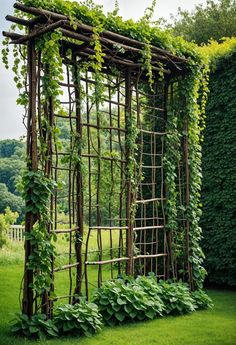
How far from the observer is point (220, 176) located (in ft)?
26.2

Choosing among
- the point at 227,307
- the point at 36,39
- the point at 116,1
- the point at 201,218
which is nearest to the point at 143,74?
the point at 116,1

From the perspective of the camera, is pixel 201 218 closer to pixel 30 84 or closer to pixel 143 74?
pixel 143 74

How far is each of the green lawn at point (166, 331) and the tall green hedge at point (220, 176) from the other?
1.29 metres

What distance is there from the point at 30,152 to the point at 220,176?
4.01 metres

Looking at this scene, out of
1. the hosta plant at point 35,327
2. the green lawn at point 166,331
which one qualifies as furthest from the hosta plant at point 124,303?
the hosta plant at point 35,327

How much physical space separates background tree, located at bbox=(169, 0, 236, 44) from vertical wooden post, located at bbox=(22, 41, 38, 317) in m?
10.3

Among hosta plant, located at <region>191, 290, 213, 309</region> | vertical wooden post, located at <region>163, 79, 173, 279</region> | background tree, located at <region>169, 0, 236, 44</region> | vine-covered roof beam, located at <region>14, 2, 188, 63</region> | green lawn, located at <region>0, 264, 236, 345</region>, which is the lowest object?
green lawn, located at <region>0, 264, 236, 345</region>

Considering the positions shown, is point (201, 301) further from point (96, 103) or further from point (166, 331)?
point (96, 103)

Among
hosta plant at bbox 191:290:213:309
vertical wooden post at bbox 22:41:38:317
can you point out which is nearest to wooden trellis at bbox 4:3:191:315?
vertical wooden post at bbox 22:41:38:317

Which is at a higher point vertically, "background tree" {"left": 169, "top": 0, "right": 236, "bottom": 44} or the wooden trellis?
"background tree" {"left": 169, "top": 0, "right": 236, "bottom": 44}

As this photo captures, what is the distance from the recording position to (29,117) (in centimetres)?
488

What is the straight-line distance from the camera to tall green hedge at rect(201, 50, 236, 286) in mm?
7840

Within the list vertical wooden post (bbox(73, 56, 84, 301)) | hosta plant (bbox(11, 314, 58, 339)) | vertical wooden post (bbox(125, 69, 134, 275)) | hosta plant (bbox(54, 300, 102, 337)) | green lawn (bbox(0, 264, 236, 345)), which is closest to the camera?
hosta plant (bbox(11, 314, 58, 339))

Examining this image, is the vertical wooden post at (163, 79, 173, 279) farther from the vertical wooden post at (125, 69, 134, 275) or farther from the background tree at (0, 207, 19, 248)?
the background tree at (0, 207, 19, 248)
